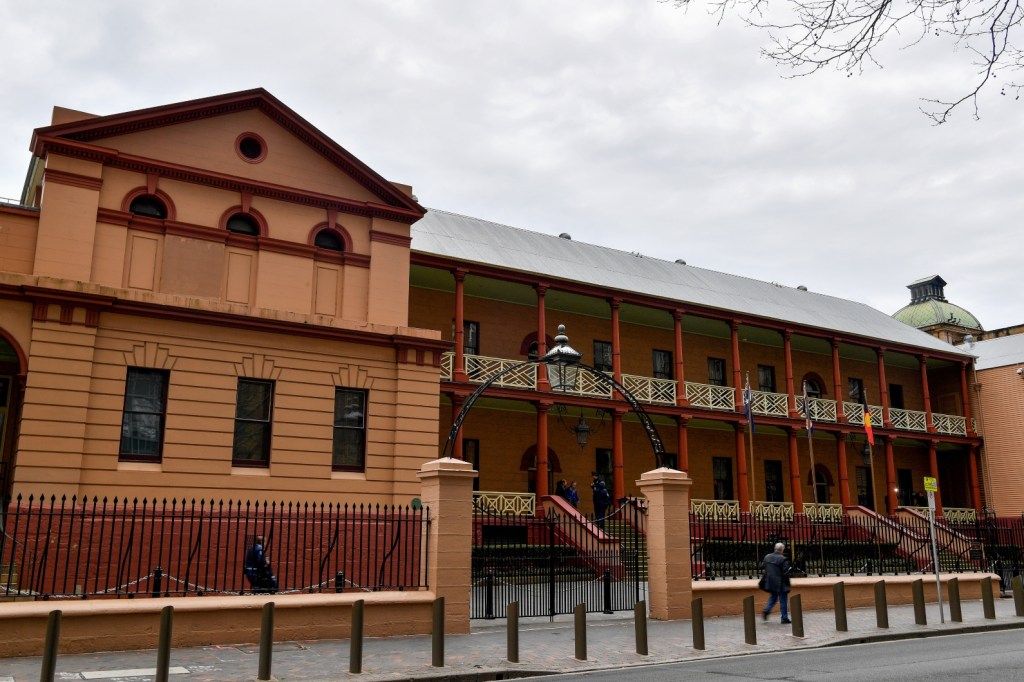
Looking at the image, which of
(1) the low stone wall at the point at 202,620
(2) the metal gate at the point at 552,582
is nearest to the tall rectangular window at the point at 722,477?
(2) the metal gate at the point at 552,582

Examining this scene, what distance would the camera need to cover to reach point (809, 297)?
37938mm

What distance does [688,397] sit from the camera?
2952 centimetres

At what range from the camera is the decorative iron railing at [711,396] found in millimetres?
29270

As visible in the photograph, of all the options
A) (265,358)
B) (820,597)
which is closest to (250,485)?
(265,358)

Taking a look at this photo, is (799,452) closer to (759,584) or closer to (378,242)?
(759,584)

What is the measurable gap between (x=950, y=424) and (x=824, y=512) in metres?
8.49

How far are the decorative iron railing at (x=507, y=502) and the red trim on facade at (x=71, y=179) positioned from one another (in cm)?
1164

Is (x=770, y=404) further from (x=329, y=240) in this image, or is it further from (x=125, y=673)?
(x=125, y=673)

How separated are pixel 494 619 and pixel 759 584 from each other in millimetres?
5181

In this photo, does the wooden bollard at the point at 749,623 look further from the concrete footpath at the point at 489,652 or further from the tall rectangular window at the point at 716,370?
the tall rectangular window at the point at 716,370

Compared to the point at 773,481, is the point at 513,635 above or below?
below

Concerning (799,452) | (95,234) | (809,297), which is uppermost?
(809,297)

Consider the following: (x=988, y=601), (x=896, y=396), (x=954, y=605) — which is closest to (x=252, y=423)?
(x=954, y=605)

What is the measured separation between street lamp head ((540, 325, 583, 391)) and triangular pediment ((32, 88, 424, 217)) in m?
7.10
